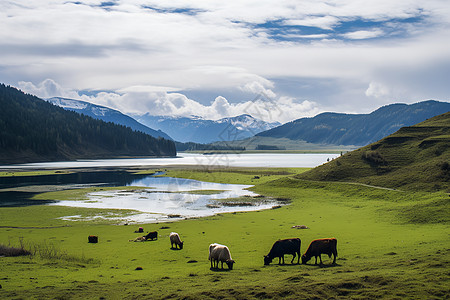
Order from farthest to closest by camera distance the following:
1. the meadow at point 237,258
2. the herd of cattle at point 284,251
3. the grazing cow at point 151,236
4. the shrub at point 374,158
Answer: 1. the shrub at point 374,158
2. the grazing cow at point 151,236
3. the herd of cattle at point 284,251
4. the meadow at point 237,258

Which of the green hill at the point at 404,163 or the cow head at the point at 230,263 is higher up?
the green hill at the point at 404,163

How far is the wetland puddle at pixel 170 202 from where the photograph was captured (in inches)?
2484

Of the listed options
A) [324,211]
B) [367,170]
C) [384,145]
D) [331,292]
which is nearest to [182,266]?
[331,292]

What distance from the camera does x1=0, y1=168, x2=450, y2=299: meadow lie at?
21.7m

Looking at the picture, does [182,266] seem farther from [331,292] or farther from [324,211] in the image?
[324,211]

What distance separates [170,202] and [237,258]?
1903 inches

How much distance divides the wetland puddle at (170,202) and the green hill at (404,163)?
83.9 feet

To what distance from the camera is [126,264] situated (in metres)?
31.6

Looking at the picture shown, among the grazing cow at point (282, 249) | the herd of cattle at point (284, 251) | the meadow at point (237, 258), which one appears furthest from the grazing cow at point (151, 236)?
the grazing cow at point (282, 249)

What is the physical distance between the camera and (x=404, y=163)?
96.7 meters

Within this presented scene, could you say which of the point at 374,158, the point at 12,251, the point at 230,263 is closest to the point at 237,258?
the point at 230,263

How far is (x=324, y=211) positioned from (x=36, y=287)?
49885 mm

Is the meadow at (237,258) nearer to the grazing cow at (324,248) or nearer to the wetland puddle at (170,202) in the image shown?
the grazing cow at (324,248)

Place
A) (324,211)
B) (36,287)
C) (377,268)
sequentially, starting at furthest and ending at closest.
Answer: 1. (324,211)
2. (377,268)
3. (36,287)
